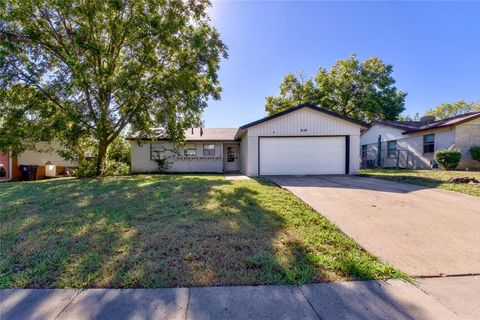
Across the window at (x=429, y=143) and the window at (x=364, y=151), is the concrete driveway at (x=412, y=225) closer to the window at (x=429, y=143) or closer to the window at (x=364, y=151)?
the window at (x=429, y=143)

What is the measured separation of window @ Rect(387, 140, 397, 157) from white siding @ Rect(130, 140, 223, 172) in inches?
580

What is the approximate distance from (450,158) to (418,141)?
4.02 metres

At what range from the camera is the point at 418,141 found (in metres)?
18.0

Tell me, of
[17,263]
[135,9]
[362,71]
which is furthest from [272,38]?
[362,71]

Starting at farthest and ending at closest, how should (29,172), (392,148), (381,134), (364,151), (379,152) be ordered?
(364,151) → (379,152) → (381,134) → (392,148) → (29,172)

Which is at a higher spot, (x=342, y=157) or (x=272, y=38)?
(x=272, y=38)

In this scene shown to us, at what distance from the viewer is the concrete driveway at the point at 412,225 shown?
3.18 meters

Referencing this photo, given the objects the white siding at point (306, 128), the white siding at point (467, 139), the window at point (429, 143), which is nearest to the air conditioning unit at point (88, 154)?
the white siding at point (306, 128)

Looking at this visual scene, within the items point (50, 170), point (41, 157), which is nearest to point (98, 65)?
point (50, 170)

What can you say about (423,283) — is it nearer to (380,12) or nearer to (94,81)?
(380,12)

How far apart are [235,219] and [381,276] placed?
2.67 metres

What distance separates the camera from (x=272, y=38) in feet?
41.0

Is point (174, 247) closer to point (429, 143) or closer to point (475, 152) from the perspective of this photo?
point (475, 152)

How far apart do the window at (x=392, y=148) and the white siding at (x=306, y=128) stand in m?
9.73
